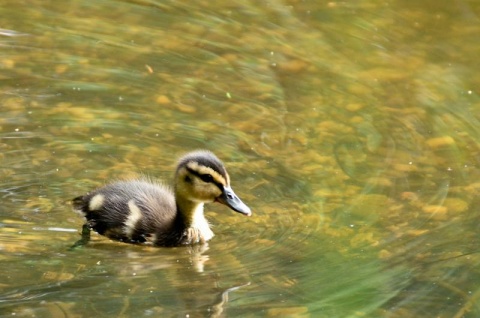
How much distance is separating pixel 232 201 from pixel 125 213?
0.62m

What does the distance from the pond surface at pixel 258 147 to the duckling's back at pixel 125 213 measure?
0.11 meters

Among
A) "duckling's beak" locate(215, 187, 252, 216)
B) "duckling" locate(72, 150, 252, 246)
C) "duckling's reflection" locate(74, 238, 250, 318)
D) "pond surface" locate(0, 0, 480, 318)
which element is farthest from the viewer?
"duckling" locate(72, 150, 252, 246)

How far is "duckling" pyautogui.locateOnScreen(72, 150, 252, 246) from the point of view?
644 centimetres

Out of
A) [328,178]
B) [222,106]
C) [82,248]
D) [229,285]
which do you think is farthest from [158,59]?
[229,285]

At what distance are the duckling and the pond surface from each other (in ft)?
0.34

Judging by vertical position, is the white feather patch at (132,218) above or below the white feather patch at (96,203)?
below

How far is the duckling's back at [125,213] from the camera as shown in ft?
21.2

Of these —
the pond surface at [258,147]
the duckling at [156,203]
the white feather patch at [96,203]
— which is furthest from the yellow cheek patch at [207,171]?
the white feather patch at [96,203]

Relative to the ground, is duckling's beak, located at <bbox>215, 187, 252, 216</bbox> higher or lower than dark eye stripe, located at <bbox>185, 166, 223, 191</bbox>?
lower

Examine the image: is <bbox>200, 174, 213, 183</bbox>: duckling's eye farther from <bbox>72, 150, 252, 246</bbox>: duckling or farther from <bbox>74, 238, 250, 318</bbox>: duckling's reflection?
<bbox>74, 238, 250, 318</bbox>: duckling's reflection

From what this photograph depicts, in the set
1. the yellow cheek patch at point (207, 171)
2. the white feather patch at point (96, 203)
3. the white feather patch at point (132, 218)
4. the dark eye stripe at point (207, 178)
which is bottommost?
the white feather patch at point (132, 218)

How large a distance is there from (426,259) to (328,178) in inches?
45.7

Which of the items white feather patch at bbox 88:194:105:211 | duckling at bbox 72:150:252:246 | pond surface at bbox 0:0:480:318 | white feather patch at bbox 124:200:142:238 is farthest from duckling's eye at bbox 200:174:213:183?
white feather patch at bbox 88:194:105:211

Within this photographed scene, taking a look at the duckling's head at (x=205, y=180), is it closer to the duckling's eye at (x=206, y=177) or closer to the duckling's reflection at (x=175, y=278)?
the duckling's eye at (x=206, y=177)
